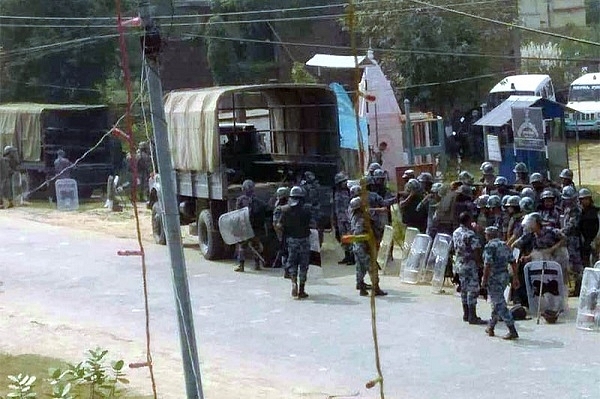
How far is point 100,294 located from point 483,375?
25.8 ft

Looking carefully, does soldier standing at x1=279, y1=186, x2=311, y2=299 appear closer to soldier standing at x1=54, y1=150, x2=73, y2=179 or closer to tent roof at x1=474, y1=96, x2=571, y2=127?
tent roof at x1=474, y1=96, x2=571, y2=127

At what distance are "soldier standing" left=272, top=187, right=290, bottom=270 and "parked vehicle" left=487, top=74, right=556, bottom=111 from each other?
18040mm

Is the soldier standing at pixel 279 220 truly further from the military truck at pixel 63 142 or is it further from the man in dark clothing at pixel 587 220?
the military truck at pixel 63 142

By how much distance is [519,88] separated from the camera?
35.9m

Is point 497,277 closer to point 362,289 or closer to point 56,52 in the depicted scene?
point 362,289

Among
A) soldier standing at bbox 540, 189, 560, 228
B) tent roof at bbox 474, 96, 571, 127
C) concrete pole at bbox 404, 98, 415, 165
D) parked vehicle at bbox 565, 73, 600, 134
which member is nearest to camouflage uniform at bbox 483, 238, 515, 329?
soldier standing at bbox 540, 189, 560, 228

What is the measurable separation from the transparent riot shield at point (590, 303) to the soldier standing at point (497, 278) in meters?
0.85

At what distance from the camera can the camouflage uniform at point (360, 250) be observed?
50.2 feet

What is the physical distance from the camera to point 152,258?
66.7ft

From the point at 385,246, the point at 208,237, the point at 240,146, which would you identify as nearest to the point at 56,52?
the point at 240,146

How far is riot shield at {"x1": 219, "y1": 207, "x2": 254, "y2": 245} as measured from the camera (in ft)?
59.3

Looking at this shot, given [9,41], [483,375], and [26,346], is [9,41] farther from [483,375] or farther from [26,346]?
[483,375]

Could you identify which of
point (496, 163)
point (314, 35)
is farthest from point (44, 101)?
point (496, 163)

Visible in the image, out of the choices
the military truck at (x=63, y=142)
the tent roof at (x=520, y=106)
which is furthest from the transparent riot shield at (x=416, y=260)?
the military truck at (x=63, y=142)
